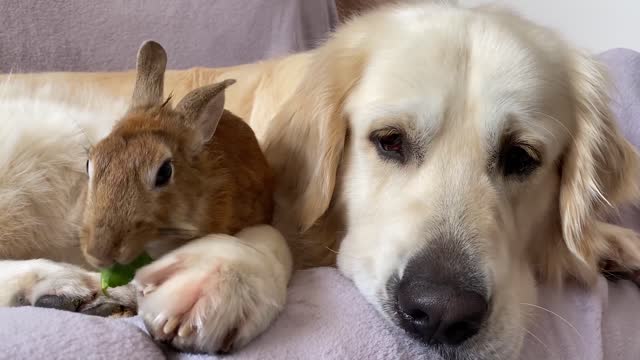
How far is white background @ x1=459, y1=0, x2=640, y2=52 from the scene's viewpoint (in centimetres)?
237

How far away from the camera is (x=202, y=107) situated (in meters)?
1.02

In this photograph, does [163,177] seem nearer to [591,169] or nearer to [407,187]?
[407,187]

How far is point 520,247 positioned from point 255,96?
81 centimetres

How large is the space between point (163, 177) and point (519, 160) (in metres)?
0.62

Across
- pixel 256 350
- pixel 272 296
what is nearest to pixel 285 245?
pixel 272 296

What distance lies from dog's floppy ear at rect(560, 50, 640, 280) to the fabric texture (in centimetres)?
125

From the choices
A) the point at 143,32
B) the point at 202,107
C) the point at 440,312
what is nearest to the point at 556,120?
the point at 440,312

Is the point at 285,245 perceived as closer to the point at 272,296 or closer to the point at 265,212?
the point at 265,212

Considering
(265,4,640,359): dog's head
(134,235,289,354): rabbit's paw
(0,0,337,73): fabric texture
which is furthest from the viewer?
(0,0,337,73): fabric texture

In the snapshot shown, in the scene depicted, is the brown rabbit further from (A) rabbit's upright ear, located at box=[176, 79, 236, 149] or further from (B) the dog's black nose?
(B) the dog's black nose

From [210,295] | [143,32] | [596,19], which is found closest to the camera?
[210,295]

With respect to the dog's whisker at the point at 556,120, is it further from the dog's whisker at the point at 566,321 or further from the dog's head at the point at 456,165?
the dog's whisker at the point at 566,321

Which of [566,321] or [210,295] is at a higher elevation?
[210,295]

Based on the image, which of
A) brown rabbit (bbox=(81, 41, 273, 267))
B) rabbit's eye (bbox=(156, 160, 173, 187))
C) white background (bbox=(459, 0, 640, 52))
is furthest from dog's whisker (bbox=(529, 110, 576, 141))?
white background (bbox=(459, 0, 640, 52))
